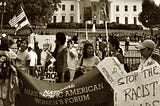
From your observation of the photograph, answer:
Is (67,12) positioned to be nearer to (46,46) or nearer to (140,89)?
(46,46)

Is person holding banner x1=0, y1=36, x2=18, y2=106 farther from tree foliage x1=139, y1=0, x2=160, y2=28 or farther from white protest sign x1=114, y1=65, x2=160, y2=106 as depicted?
tree foliage x1=139, y1=0, x2=160, y2=28

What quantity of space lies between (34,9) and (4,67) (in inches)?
2246

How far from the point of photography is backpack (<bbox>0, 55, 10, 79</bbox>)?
9.09 m

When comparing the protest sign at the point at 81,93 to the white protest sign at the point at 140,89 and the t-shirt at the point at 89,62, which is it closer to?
the white protest sign at the point at 140,89

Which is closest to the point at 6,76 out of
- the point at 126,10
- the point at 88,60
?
the point at 88,60

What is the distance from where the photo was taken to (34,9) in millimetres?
65562

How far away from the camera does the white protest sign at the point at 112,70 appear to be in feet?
19.6

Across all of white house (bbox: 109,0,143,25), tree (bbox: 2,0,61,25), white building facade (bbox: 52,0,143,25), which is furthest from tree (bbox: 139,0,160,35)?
white house (bbox: 109,0,143,25)

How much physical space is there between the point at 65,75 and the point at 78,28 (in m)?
68.8

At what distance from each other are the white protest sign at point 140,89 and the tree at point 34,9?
58.2 metres

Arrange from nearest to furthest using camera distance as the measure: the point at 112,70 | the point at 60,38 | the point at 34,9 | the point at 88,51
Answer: the point at 112,70
the point at 88,51
the point at 60,38
the point at 34,9

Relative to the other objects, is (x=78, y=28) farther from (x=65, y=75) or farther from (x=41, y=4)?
(x=65, y=75)

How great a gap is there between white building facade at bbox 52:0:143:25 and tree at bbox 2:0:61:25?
46.2m

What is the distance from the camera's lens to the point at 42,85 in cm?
683
